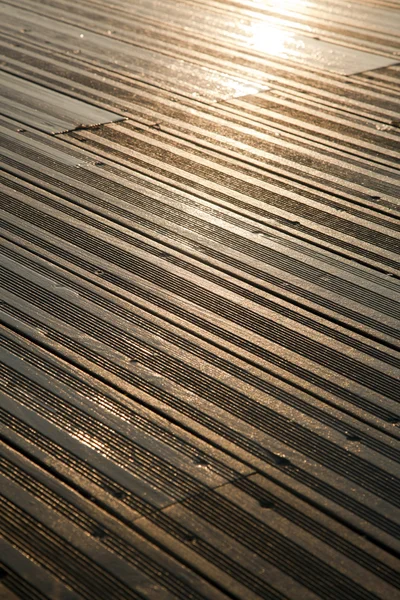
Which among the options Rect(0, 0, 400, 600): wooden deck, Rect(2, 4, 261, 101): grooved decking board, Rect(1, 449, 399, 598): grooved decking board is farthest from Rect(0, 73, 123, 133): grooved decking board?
Rect(1, 449, 399, 598): grooved decking board

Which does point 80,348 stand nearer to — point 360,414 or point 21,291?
point 21,291

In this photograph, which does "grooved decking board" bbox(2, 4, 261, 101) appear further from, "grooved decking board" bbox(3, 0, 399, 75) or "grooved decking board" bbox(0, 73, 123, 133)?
"grooved decking board" bbox(0, 73, 123, 133)

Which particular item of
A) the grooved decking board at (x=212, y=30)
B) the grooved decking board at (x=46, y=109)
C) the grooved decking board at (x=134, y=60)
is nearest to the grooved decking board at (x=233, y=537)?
the grooved decking board at (x=46, y=109)

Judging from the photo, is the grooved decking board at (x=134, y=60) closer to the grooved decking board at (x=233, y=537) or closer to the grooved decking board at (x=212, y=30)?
the grooved decking board at (x=212, y=30)

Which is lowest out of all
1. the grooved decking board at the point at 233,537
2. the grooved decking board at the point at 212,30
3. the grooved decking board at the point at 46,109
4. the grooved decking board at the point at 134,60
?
the grooved decking board at the point at 233,537

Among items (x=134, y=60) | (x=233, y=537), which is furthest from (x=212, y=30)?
(x=233, y=537)

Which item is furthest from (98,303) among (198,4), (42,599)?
(198,4)
